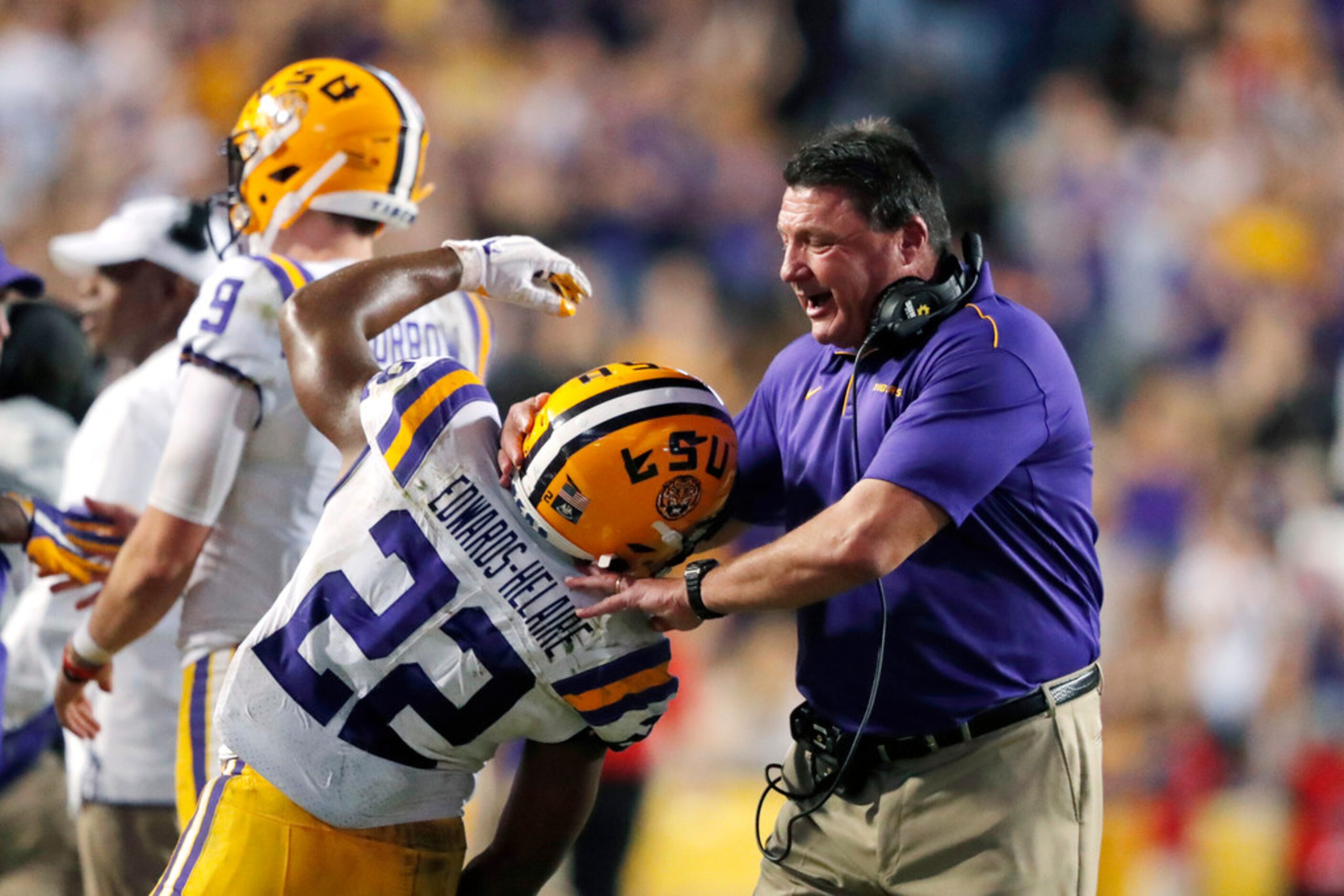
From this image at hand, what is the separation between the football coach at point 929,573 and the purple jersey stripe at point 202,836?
2.87ft

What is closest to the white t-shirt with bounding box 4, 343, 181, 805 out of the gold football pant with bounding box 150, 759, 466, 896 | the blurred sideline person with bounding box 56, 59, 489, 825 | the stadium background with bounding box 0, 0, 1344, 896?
the blurred sideline person with bounding box 56, 59, 489, 825

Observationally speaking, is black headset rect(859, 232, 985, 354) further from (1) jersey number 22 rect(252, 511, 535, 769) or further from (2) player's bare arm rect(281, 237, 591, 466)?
(1) jersey number 22 rect(252, 511, 535, 769)

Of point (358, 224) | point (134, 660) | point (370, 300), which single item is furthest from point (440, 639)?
point (134, 660)

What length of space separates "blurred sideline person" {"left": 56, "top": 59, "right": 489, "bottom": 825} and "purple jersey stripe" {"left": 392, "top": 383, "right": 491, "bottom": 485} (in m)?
0.83

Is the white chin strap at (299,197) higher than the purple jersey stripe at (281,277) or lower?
higher

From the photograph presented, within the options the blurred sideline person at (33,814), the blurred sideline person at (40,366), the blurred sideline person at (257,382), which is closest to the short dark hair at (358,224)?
the blurred sideline person at (257,382)

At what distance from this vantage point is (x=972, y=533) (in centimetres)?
284

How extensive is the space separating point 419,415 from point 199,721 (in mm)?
1331

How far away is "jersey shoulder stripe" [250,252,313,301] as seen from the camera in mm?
3377

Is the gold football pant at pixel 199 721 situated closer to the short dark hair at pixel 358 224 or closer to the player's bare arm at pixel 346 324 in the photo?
the player's bare arm at pixel 346 324

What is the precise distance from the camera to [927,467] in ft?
8.73

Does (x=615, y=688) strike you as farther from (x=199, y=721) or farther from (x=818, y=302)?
(x=199, y=721)

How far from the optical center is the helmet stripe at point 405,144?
3719 mm

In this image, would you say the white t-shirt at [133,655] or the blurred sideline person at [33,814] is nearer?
the white t-shirt at [133,655]
